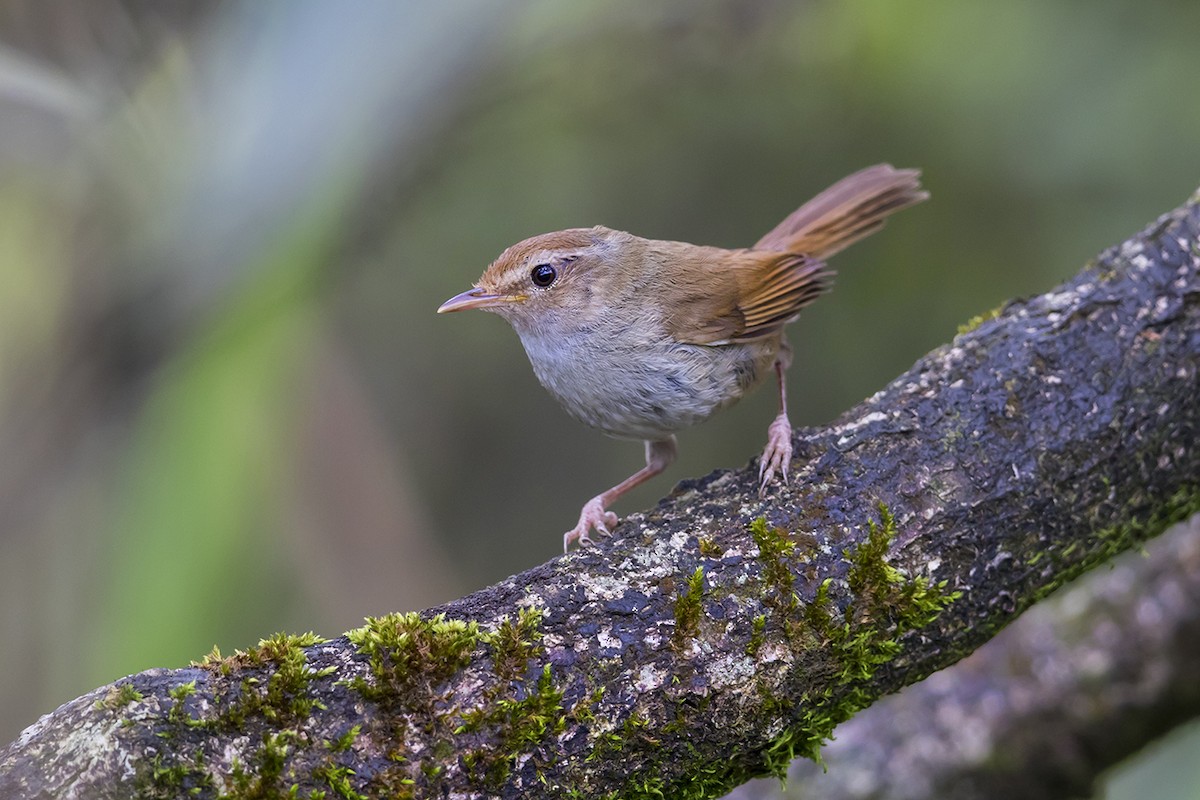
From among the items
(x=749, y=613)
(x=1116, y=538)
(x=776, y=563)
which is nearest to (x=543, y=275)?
(x=776, y=563)

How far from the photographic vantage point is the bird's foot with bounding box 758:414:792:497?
3016 millimetres

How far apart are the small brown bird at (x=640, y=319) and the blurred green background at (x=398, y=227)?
1076 mm

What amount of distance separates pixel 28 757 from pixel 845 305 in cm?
543

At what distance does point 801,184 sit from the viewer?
6828 mm

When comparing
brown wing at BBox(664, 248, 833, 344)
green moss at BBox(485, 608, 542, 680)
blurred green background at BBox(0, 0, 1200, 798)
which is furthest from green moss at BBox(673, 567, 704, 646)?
blurred green background at BBox(0, 0, 1200, 798)

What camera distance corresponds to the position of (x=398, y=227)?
6461 millimetres

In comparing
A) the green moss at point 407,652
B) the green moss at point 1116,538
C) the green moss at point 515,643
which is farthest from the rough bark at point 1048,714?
the green moss at point 407,652

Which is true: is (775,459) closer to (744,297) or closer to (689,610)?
(689,610)

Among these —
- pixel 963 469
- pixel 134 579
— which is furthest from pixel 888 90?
pixel 134 579

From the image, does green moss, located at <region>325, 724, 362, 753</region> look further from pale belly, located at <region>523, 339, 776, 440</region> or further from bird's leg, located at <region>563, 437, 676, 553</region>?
pale belly, located at <region>523, 339, 776, 440</region>

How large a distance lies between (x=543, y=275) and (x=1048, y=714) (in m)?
2.37

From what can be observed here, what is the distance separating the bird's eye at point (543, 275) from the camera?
3861 mm

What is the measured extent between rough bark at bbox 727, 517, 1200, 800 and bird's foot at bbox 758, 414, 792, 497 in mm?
1317

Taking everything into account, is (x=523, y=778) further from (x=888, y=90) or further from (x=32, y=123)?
(x=888, y=90)
